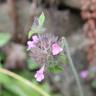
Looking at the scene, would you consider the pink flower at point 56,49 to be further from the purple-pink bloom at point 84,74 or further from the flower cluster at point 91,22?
the purple-pink bloom at point 84,74

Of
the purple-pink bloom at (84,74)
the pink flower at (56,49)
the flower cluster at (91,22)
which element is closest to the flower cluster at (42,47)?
the pink flower at (56,49)

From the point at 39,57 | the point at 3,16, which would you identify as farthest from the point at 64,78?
the point at 39,57

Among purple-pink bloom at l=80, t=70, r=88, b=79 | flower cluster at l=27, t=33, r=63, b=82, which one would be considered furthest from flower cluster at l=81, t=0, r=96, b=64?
flower cluster at l=27, t=33, r=63, b=82

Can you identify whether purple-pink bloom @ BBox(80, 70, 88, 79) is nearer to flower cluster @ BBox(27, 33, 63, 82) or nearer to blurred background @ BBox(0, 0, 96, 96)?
blurred background @ BBox(0, 0, 96, 96)

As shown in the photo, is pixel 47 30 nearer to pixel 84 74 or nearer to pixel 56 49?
pixel 84 74

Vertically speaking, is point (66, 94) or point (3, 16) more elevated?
point (3, 16)

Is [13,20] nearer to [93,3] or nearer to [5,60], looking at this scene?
[5,60]
